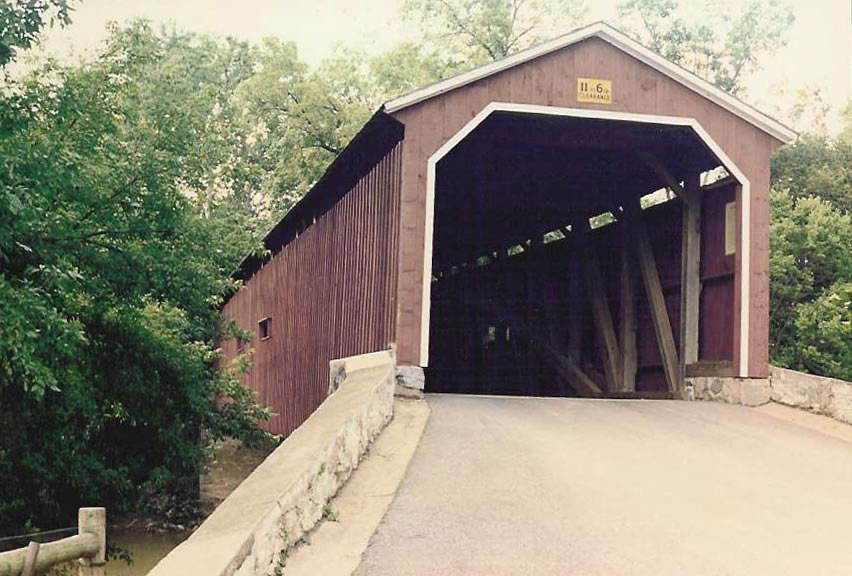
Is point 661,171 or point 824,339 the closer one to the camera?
point 661,171

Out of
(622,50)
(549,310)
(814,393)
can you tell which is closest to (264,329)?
(549,310)

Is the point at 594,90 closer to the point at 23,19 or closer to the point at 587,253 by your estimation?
the point at 587,253

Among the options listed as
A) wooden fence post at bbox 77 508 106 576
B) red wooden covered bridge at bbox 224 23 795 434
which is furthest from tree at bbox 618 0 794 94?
wooden fence post at bbox 77 508 106 576

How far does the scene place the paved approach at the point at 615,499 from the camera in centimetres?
468

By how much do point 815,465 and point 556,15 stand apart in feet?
91.0

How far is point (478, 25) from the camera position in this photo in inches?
1171

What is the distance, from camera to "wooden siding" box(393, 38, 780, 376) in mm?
9109

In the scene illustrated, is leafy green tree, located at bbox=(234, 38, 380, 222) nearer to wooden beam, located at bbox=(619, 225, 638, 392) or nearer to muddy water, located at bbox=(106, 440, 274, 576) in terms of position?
muddy water, located at bbox=(106, 440, 274, 576)

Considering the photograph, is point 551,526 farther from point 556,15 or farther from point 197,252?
point 556,15

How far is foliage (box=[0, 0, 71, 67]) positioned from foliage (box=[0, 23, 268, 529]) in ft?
1.58

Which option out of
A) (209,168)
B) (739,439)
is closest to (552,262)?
(209,168)

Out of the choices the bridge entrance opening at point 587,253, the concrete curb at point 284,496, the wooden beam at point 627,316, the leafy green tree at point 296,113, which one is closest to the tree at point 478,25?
the leafy green tree at point 296,113

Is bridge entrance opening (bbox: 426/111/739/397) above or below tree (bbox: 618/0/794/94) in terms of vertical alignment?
below

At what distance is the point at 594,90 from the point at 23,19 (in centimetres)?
534
